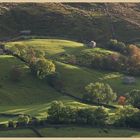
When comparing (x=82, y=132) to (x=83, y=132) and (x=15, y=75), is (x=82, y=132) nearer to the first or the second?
(x=83, y=132)

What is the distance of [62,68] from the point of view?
156 meters

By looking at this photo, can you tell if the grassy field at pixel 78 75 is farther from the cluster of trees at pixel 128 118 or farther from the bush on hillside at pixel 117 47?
the cluster of trees at pixel 128 118

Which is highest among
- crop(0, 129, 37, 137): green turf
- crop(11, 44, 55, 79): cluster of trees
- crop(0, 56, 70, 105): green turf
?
crop(0, 129, 37, 137): green turf

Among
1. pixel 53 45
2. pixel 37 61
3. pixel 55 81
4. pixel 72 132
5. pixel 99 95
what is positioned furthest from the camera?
pixel 53 45

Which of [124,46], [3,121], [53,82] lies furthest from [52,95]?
[124,46]

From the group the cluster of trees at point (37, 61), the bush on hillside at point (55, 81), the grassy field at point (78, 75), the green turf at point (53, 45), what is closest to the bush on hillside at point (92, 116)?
the grassy field at point (78, 75)

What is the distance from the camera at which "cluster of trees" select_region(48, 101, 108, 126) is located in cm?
10425

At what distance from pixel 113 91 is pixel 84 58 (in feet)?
98.5

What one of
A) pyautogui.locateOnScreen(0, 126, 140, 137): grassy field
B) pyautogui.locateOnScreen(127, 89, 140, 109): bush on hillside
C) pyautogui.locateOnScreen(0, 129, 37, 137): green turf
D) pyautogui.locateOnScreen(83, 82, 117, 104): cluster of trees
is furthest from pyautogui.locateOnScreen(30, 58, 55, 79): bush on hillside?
→ pyautogui.locateOnScreen(0, 129, 37, 137): green turf

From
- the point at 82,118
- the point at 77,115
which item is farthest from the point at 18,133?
the point at 82,118

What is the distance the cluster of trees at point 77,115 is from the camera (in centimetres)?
10425

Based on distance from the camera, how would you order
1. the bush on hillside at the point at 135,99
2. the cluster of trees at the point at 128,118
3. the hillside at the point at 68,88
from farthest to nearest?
the bush on hillside at the point at 135,99 → the cluster of trees at the point at 128,118 → the hillside at the point at 68,88

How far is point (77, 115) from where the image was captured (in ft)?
345

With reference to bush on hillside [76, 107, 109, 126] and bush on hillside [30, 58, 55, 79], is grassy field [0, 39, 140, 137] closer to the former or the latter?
bush on hillside [30, 58, 55, 79]
